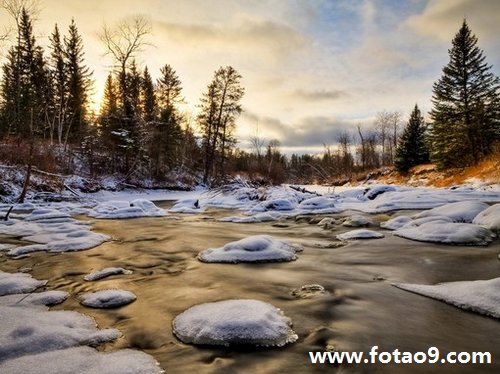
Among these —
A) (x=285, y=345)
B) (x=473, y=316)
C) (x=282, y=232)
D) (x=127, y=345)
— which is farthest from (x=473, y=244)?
(x=127, y=345)

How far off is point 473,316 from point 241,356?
2.07 m

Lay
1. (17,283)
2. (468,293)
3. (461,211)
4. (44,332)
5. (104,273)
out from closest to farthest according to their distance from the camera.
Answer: (44,332) → (468,293) → (17,283) → (104,273) → (461,211)

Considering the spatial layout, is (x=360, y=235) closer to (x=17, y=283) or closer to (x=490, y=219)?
(x=490, y=219)

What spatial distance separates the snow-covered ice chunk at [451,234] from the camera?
569cm

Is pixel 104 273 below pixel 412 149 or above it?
below

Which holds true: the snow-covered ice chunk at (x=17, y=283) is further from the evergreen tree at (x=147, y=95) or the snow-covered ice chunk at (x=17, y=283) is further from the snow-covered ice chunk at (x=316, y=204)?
the evergreen tree at (x=147, y=95)

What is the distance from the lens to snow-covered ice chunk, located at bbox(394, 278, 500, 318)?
2967 millimetres

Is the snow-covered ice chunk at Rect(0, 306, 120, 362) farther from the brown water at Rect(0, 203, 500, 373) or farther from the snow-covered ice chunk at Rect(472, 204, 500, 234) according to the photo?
the snow-covered ice chunk at Rect(472, 204, 500, 234)

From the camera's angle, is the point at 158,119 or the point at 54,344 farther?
the point at 158,119

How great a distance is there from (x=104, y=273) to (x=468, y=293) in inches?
165

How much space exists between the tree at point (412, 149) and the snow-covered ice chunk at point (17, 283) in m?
36.8

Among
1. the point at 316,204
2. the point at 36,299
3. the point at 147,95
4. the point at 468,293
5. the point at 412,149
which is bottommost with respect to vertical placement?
the point at 36,299

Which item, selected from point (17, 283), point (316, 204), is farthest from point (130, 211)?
point (17, 283)

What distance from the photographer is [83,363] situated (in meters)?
2.14
